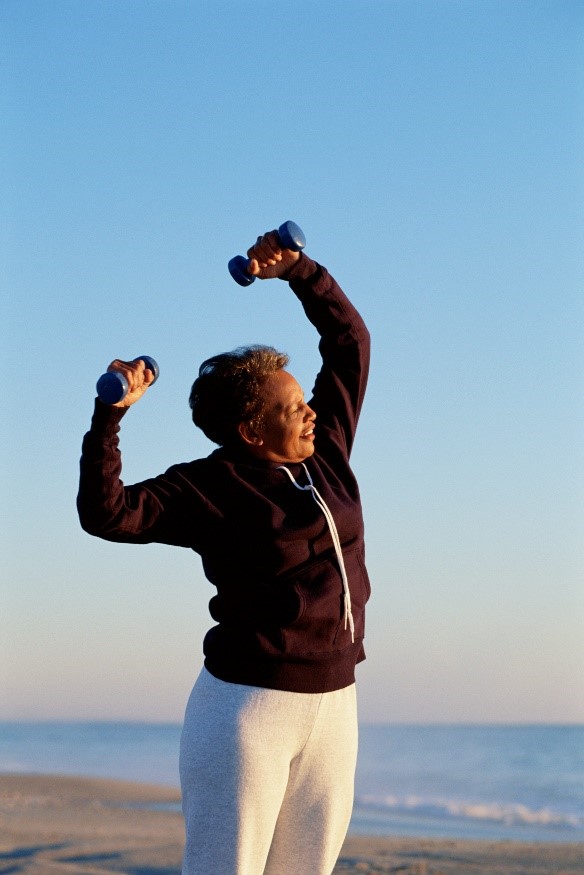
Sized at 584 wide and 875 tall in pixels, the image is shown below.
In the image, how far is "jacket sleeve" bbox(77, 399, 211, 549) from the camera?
2297mm

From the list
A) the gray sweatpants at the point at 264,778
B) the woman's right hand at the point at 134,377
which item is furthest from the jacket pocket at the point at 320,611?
the woman's right hand at the point at 134,377

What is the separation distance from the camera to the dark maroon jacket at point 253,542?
92.0 inches

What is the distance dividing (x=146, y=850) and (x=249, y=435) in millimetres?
4679

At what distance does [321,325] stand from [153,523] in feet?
2.51

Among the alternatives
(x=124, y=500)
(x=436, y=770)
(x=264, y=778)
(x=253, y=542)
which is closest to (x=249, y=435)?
(x=253, y=542)

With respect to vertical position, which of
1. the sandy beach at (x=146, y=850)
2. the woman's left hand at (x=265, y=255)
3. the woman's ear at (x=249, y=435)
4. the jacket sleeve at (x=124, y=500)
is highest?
the woman's left hand at (x=265, y=255)

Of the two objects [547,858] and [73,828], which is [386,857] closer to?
[547,858]

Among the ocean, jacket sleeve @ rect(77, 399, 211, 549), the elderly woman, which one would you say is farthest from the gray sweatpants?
the ocean

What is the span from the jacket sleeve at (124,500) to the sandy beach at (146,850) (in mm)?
3480

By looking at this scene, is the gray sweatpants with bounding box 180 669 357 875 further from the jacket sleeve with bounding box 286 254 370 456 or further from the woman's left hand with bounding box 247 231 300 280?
the woman's left hand with bounding box 247 231 300 280

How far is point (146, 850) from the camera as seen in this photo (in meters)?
6.53

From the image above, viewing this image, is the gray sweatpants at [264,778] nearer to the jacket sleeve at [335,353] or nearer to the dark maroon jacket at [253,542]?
the dark maroon jacket at [253,542]

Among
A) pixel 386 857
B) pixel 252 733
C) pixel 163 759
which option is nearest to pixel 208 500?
pixel 252 733

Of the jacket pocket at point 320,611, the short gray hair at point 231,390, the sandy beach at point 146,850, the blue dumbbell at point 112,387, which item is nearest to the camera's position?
the blue dumbbell at point 112,387
